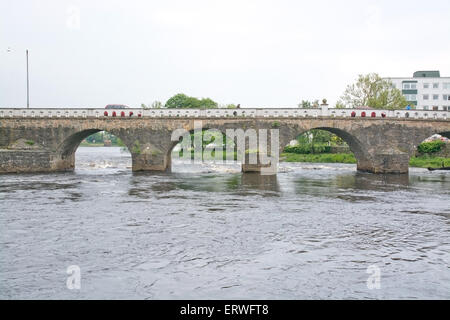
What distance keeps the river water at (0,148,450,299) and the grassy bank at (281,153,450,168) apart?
88.4 feet

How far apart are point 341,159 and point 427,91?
145 ft

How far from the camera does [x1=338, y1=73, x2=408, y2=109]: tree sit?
64.8 metres

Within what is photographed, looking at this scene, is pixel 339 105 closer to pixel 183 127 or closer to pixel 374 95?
pixel 374 95

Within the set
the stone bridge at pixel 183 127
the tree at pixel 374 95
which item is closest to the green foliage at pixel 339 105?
the tree at pixel 374 95

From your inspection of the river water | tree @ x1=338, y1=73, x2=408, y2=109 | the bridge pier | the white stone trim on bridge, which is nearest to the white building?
tree @ x1=338, y1=73, x2=408, y2=109

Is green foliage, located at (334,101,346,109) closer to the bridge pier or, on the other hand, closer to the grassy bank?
the grassy bank

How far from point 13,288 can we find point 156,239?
554cm

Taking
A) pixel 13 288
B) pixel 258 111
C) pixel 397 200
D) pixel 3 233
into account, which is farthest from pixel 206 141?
pixel 13 288

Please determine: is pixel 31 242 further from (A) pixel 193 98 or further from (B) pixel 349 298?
(A) pixel 193 98

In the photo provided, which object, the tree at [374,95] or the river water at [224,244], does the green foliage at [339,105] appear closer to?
the tree at [374,95]

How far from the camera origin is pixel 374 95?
65.5 meters

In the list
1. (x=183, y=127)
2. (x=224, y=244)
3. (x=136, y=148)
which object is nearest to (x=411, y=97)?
(x=183, y=127)

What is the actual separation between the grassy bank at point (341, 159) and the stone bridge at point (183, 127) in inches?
340

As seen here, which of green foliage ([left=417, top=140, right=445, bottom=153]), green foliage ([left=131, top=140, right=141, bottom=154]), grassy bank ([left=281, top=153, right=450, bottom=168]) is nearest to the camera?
green foliage ([left=131, top=140, right=141, bottom=154])
